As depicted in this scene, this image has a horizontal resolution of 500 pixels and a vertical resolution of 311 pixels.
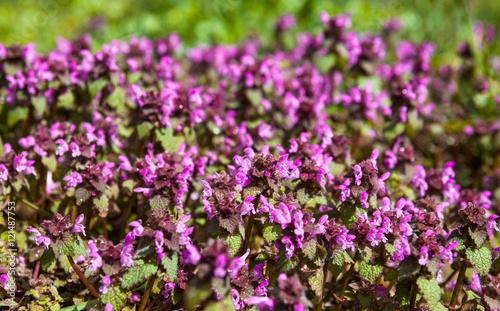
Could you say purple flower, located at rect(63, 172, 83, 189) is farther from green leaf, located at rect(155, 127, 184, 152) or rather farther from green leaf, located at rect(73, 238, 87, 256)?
green leaf, located at rect(155, 127, 184, 152)

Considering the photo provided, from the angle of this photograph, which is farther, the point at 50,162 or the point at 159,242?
the point at 50,162

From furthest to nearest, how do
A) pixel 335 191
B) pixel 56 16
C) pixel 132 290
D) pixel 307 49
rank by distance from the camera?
1. pixel 56 16
2. pixel 307 49
3. pixel 335 191
4. pixel 132 290

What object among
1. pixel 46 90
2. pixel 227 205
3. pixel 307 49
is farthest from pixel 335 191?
pixel 307 49

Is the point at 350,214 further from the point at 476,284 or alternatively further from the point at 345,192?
the point at 476,284

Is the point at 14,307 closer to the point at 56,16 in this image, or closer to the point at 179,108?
the point at 179,108

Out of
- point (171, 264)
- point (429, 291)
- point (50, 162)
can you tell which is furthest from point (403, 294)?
point (50, 162)

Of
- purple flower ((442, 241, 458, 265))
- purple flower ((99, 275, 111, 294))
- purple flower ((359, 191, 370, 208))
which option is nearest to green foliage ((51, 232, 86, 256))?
purple flower ((99, 275, 111, 294))
